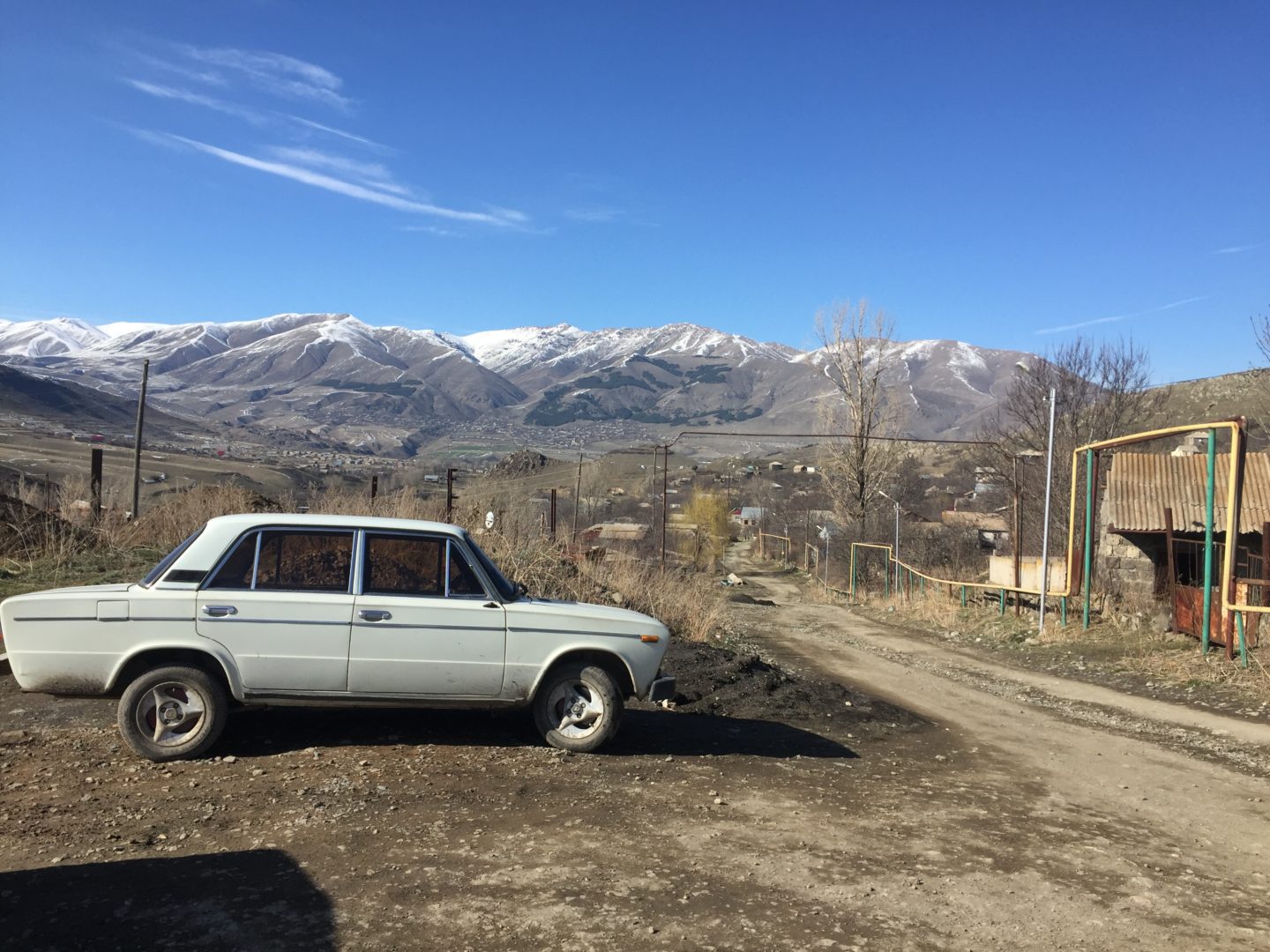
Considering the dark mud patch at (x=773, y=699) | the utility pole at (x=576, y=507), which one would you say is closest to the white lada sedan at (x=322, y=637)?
the dark mud patch at (x=773, y=699)

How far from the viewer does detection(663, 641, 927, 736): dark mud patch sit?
9914 mm

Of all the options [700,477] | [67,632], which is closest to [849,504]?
[67,632]

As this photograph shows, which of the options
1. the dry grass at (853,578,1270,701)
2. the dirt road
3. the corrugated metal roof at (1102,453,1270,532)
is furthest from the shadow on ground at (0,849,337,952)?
the corrugated metal roof at (1102,453,1270,532)

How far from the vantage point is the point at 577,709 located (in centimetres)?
757

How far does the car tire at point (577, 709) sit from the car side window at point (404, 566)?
1138mm

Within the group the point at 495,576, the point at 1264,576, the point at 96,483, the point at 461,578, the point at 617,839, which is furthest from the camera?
the point at 96,483

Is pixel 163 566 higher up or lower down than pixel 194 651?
higher up

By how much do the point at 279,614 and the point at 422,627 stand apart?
102cm

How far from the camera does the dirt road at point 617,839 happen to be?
14.6 feet

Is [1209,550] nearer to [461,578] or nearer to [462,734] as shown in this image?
[462,734]

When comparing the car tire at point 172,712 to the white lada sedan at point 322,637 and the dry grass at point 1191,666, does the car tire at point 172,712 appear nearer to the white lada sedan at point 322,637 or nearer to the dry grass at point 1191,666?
the white lada sedan at point 322,637

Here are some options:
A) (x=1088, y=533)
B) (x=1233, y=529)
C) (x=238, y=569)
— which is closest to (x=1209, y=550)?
(x=1233, y=529)

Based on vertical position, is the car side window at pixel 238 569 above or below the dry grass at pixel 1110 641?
above

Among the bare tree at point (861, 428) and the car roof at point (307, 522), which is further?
the bare tree at point (861, 428)
